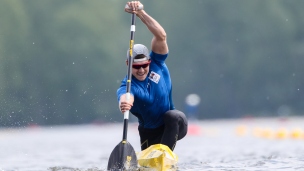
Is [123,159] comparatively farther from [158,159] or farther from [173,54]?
[173,54]

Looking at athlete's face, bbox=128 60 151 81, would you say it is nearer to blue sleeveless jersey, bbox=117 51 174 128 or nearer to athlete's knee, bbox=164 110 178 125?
blue sleeveless jersey, bbox=117 51 174 128

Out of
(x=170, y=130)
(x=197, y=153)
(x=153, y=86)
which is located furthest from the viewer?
(x=197, y=153)

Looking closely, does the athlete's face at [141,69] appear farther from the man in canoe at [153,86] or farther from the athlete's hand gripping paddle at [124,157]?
the athlete's hand gripping paddle at [124,157]

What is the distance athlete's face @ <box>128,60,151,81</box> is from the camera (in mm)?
9227

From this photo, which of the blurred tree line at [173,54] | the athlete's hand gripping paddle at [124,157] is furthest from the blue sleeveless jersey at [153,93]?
→ the blurred tree line at [173,54]

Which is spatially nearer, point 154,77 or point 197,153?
point 154,77

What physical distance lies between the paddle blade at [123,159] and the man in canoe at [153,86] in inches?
18.0

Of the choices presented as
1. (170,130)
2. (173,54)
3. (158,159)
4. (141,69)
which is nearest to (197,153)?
(170,130)

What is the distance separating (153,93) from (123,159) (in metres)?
0.85

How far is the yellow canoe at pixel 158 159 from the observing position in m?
9.14

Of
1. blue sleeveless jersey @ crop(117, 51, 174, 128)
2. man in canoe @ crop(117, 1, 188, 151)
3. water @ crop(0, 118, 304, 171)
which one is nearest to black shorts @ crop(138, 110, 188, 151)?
man in canoe @ crop(117, 1, 188, 151)

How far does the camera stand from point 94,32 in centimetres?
6291

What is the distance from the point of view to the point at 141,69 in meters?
9.23

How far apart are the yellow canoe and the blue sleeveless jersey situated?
14.9 inches
